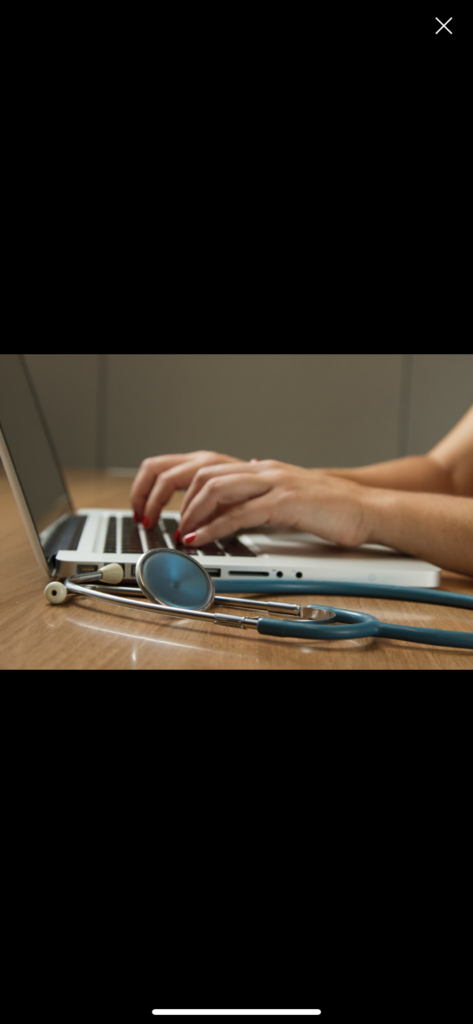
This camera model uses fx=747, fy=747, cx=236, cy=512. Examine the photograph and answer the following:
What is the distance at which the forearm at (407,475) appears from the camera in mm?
1107

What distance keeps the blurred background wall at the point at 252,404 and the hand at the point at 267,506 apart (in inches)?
96.6

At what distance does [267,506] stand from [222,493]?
0.05 metres

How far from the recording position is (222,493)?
2.37 ft

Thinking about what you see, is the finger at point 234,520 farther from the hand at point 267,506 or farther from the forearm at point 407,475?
the forearm at point 407,475

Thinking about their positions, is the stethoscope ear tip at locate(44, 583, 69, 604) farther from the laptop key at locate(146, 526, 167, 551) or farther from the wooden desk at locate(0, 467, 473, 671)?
the laptop key at locate(146, 526, 167, 551)

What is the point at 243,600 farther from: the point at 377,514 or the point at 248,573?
the point at 377,514

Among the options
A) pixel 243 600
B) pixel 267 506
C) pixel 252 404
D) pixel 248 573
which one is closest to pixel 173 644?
pixel 243 600

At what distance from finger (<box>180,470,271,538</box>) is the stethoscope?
14 centimetres

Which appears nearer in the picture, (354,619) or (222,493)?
(354,619)

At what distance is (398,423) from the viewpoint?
3195 mm

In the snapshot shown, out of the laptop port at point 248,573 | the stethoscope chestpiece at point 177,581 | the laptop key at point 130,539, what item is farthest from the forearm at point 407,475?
the stethoscope chestpiece at point 177,581

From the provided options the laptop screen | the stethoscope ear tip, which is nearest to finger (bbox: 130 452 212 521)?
the laptop screen
